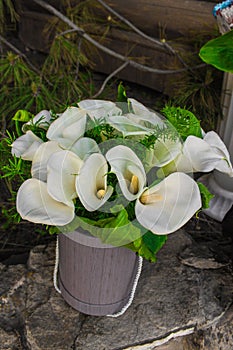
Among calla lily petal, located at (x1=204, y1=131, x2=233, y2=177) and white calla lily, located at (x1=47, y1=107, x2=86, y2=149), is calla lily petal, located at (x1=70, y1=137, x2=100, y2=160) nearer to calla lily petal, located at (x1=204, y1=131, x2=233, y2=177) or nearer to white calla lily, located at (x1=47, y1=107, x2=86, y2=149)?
white calla lily, located at (x1=47, y1=107, x2=86, y2=149)

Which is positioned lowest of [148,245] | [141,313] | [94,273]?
[141,313]

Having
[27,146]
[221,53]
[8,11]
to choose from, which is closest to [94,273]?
[27,146]

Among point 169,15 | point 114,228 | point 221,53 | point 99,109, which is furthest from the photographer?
point 169,15

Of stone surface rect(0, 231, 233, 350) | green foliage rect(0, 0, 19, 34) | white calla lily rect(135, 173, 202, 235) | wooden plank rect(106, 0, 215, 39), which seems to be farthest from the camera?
wooden plank rect(106, 0, 215, 39)

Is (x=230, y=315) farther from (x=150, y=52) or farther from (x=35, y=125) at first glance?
(x=150, y=52)

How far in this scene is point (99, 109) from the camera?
0.81 metres

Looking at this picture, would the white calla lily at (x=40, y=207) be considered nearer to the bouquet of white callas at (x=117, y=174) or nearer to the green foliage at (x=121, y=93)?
the bouquet of white callas at (x=117, y=174)

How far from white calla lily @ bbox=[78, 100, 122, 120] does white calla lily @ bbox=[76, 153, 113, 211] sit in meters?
0.11

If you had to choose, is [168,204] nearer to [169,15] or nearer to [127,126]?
[127,126]

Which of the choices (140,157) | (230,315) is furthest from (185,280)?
(140,157)

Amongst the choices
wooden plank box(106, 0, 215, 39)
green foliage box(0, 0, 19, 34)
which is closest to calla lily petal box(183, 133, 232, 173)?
green foliage box(0, 0, 19, 34)

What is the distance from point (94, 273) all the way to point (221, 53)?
503 mm

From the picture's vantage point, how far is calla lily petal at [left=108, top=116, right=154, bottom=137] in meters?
0.75

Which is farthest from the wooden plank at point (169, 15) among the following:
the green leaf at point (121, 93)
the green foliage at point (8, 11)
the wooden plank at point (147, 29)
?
the green leaf at point (121, 93)
